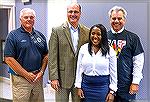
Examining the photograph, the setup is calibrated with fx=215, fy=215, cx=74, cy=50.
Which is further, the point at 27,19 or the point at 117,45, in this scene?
the point at 27,19

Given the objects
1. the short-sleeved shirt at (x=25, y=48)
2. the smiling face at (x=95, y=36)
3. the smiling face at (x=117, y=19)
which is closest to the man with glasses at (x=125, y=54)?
the smiling face at (x=117, y=19)

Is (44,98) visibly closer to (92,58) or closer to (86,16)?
(92,58)

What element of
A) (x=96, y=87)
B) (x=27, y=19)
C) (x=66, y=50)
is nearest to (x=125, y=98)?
(x=96, y=87)

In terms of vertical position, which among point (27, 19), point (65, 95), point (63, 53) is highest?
point (27, 19)

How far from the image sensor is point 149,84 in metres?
2.15

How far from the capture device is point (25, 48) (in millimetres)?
1859

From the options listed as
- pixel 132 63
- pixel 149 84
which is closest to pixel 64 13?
pixel 132 63

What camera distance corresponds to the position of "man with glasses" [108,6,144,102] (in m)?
1.75

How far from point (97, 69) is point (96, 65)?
33 mm

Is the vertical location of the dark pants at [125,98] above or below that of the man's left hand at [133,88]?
below

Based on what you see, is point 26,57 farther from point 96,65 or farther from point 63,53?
point 96,65

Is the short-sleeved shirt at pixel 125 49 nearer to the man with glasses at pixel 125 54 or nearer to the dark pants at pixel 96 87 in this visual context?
the man with glasses at pixel 125 54

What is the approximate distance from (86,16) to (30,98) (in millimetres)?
944

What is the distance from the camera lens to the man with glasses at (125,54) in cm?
175
